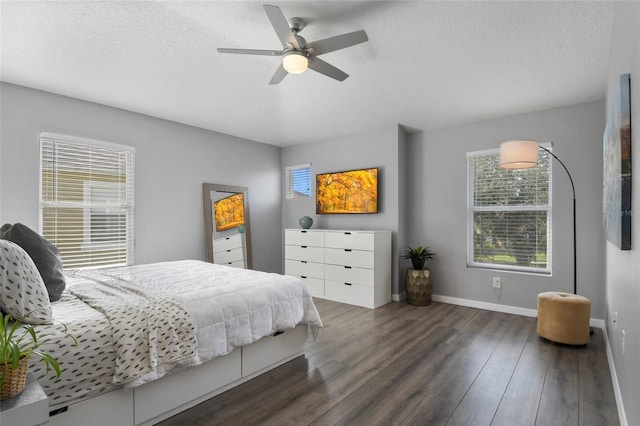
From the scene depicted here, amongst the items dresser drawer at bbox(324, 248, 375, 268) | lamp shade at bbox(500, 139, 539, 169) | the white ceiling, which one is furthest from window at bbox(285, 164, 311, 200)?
lamp shade at bbox(500, 139, 539, 169)

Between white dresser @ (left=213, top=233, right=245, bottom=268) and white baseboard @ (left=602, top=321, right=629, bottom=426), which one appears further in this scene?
white dresser @ (left=213, top=233, right=245, bottom=268)

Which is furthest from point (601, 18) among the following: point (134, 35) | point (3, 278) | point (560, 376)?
point (3, 278)

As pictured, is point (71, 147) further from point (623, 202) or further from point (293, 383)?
point (623, 202)

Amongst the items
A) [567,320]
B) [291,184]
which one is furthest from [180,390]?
[291,184]

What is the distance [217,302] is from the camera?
2.08 meters

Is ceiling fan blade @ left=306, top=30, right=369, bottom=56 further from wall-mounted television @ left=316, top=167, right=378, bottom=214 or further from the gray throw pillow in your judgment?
wall-mounted television @ left=316, top=167, right=378, bottom=214

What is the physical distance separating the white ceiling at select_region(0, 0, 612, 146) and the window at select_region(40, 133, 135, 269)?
0.59 meters

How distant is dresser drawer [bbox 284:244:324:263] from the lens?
4723 mm

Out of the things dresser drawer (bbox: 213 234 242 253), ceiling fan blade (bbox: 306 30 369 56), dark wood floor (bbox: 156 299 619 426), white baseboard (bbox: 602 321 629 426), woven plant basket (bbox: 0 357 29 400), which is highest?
ceiling fan blade (bbox: 306 30 369 56)

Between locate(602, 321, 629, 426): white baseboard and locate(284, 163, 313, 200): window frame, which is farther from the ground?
locate(284, 163, 313, 200): window frame

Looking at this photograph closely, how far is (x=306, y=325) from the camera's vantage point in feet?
8.90

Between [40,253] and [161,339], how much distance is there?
0.93m

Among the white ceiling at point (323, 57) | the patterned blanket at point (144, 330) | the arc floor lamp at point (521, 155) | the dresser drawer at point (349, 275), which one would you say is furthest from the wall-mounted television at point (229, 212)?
the arc floor lamp at point (521, 155)

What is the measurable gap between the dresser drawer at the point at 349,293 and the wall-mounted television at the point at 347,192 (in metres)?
1.12
